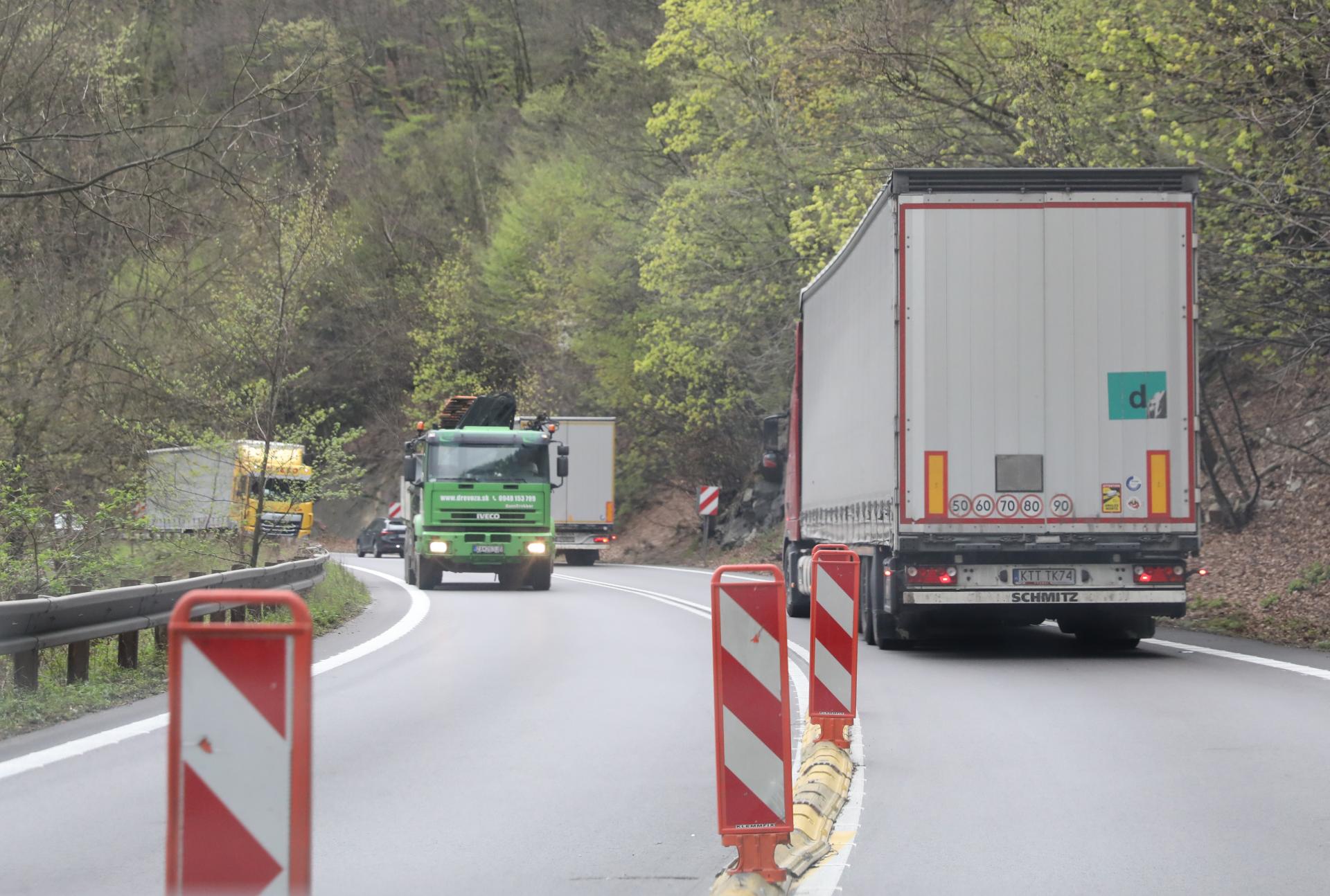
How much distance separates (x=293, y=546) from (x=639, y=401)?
19757mm

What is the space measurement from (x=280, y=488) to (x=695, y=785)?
13.9 m

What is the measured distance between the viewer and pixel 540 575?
2902 cm

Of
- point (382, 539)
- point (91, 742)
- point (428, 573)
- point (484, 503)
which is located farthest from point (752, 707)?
point (382, 539)

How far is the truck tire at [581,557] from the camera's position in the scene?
146ft

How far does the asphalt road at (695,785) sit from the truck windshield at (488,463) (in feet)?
50.5

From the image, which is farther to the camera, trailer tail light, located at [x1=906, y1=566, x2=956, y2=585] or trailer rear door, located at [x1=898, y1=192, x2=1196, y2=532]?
trailer tail light, located at [x1=906, y1=566, x2=956, y2=585]

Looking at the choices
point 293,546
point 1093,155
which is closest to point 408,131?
point 293,546

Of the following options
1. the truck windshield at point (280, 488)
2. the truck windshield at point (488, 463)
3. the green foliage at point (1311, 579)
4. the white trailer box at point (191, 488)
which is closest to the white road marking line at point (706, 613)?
the truck windshield at point (488, 463)

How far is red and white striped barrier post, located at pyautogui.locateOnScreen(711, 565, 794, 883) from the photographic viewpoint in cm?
563

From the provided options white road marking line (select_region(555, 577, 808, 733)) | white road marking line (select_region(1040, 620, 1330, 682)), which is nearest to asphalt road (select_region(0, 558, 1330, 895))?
white road marking line (select_region(1040, 620, 1330, 682))

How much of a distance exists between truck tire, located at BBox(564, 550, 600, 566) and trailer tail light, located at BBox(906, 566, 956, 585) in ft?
99.5

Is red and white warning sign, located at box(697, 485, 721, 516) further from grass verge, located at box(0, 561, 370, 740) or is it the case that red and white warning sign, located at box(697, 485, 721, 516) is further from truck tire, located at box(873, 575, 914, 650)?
grass verge, located at box(0, 561, 370, 740)

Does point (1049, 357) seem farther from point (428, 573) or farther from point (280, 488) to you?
point (428, 573)

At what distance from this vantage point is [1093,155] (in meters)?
20.1
